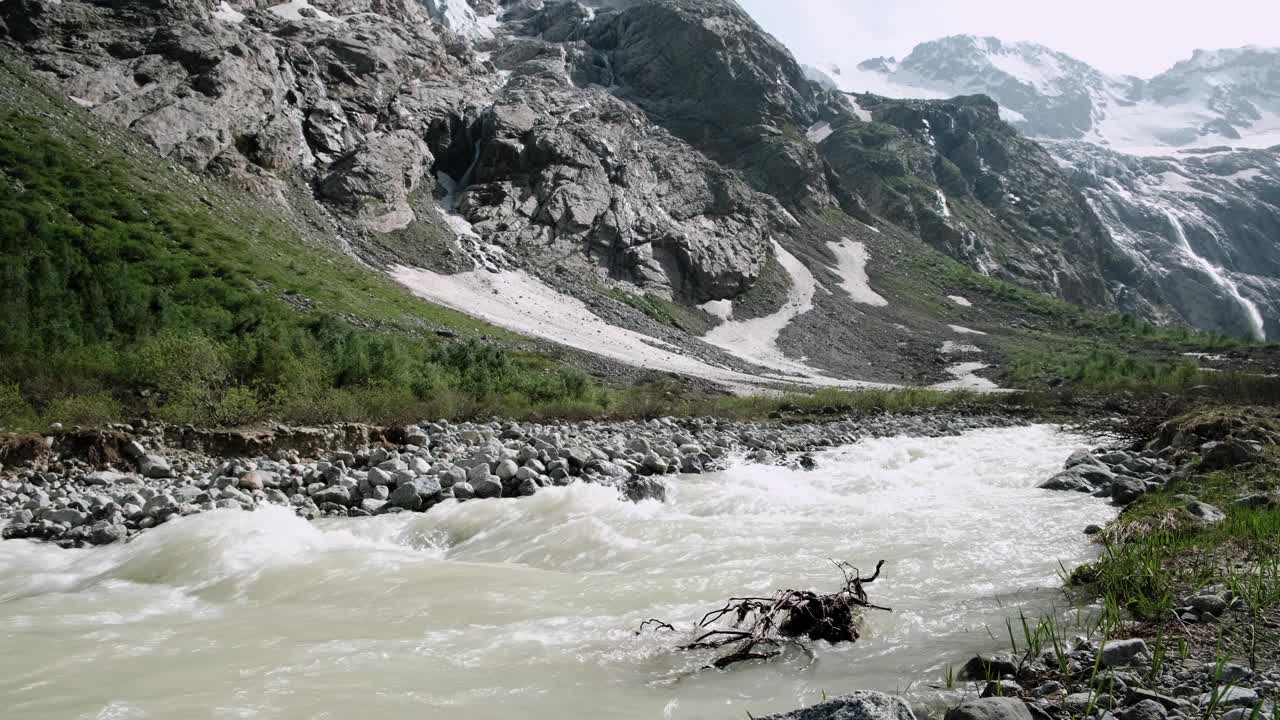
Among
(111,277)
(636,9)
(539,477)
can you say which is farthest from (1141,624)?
(636,9)

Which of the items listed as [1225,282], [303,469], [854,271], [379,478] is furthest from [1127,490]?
[1225,282]

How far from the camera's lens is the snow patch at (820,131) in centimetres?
15438

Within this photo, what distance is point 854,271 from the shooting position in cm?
10000

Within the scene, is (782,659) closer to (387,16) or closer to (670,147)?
(670,147)

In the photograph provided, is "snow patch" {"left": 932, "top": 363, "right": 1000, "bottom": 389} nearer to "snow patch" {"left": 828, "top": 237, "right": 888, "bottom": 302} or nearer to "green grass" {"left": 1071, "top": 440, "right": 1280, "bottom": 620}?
"snow patch" {"left": 828, "top": 237, "right": 888, "bottom": 302}

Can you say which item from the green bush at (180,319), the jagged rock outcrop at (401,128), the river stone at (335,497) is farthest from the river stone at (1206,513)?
the jagged rock outcrop at (401,128)

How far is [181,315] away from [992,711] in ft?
104

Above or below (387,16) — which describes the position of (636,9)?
above

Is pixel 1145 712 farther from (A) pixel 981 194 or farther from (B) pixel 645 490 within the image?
(A) pixel 981 194

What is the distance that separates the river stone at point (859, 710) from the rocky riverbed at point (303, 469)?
7544 millimetres

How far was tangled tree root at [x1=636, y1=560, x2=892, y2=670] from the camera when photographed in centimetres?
444

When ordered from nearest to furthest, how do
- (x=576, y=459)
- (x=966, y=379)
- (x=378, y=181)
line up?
1. (x=576, y=459)
2. (x=966, y=379)
3. (x=378, y=181)

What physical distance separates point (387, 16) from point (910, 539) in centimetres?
11879

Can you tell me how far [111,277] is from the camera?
27.1 metres
